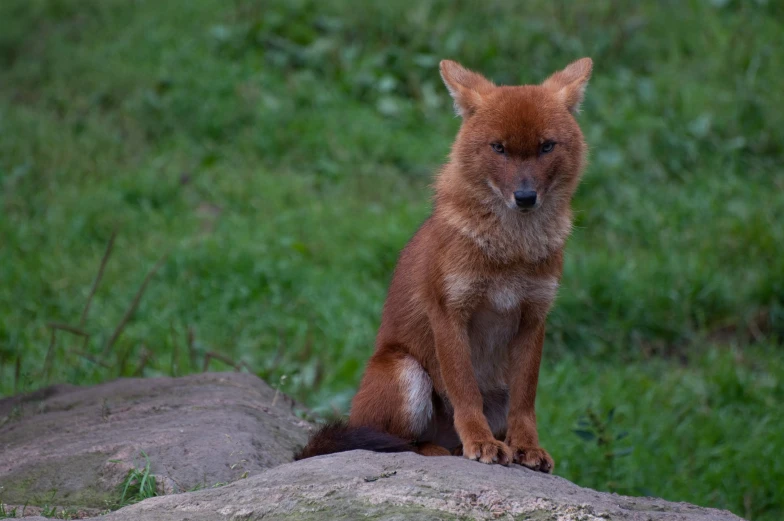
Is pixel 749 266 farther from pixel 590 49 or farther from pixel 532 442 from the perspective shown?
pixel 532 442

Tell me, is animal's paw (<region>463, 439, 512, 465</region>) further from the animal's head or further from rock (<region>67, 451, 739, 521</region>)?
the animal's head

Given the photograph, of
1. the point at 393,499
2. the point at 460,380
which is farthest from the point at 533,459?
the point at 393,499

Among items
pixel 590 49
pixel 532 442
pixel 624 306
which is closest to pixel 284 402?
pixel 532 442

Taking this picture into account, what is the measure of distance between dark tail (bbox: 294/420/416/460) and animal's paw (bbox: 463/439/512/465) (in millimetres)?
285

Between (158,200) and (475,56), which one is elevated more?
(475,56)

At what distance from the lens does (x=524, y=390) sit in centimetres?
425

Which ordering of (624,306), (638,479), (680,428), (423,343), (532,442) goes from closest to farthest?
(532,442)
(423,343)
(638,479)
(680,428)
(624,306)

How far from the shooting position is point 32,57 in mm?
10961

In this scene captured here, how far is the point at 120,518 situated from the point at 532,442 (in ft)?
5.84

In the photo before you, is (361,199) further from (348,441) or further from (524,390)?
(348,441)

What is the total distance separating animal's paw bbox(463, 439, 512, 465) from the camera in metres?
3.94

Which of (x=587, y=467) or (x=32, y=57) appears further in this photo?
(x=32, y=57)

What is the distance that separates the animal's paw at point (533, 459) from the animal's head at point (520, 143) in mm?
1017

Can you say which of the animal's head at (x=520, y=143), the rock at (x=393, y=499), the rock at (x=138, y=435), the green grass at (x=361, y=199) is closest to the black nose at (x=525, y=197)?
the animal's head at (x=520, y=143)
